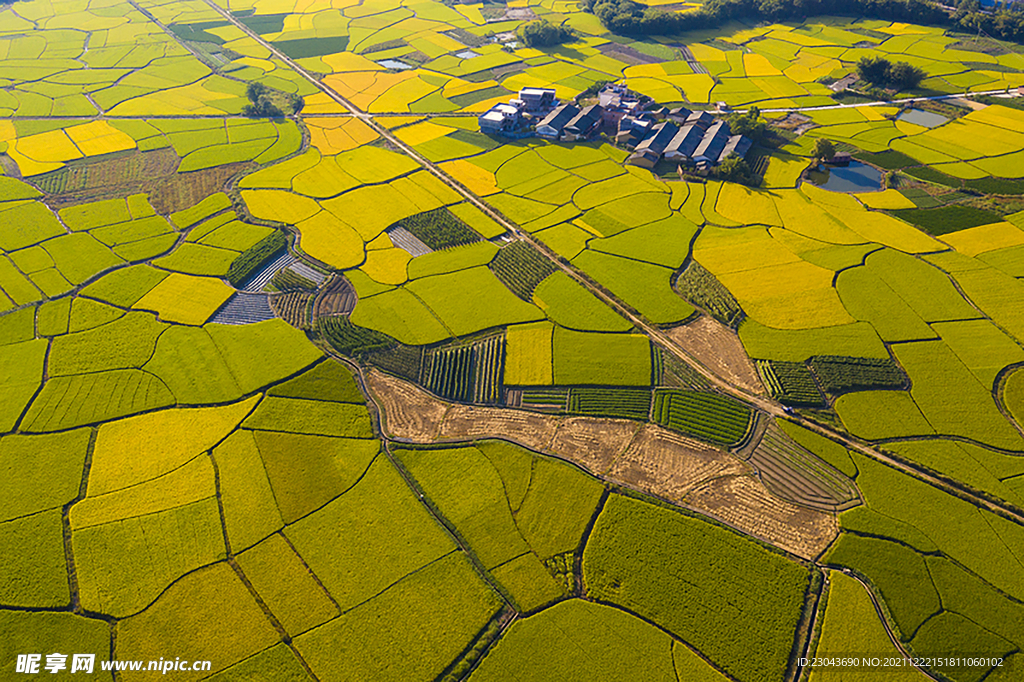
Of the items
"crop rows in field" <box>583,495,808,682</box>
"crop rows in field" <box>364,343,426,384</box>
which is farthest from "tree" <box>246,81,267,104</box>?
"crop rows in field" <box>583,495,808,682</box>

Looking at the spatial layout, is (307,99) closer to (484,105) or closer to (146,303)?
(484,105)

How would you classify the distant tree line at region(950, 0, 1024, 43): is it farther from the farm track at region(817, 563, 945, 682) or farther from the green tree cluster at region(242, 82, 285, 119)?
the green tree cluster at region(242, 82, 285, 119)

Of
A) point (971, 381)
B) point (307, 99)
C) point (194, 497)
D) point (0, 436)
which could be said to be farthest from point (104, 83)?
point (971, 381)

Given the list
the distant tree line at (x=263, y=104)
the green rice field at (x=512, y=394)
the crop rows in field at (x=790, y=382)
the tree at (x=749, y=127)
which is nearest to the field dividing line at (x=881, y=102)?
the green rice field at (x=512, y=394)

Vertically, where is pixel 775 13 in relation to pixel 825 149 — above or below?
above

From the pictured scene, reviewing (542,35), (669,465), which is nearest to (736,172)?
(669,465)

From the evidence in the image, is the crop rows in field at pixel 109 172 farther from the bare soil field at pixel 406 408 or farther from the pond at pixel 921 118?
the pond at pixel 921 118

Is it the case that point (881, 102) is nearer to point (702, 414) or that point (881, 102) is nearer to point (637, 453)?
point (702, 414)
